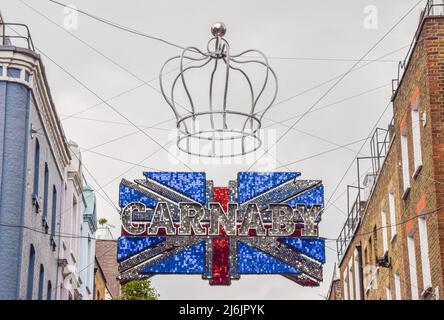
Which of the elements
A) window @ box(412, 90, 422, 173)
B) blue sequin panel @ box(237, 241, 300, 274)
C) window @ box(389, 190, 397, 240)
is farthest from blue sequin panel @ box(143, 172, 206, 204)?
window @ box(389, 190, 397, 240)

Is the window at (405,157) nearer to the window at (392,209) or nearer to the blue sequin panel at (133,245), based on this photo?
the window at (392,209)

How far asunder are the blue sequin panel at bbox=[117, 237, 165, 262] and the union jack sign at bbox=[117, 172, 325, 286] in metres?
0.02

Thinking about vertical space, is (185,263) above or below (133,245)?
below

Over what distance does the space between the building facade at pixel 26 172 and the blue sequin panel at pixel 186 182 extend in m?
4.19

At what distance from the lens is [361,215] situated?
150ft

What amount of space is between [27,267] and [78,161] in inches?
471

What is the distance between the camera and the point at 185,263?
2403cm

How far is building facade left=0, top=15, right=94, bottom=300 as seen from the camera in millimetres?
29828

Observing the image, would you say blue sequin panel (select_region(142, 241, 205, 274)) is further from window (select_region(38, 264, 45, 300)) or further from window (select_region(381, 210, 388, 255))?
window (select_region(381, 210, 388, 255))

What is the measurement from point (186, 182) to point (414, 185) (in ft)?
31.9

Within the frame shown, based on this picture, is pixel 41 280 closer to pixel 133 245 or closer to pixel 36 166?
pixel 36 166

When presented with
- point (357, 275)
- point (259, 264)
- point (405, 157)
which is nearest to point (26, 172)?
point (259, 264)

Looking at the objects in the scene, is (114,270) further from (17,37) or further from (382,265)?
(17,37)
